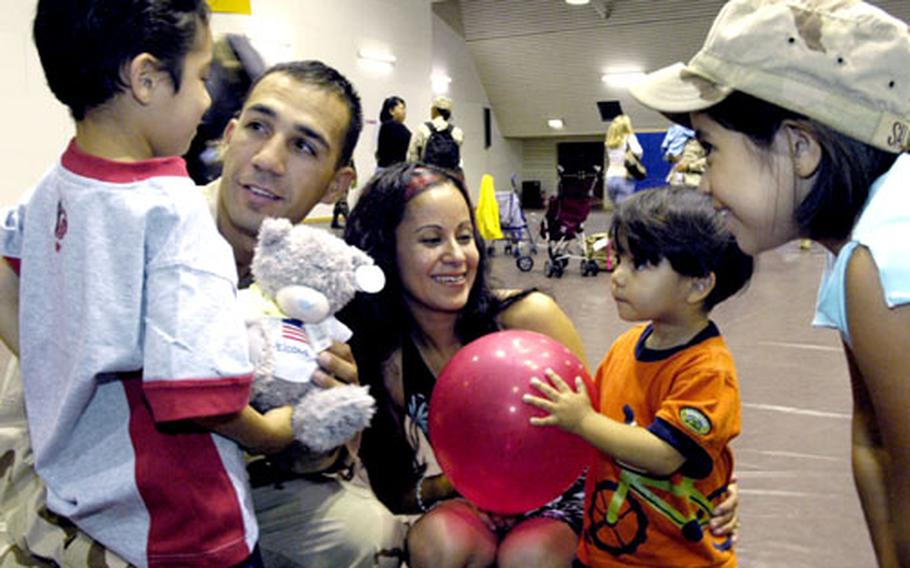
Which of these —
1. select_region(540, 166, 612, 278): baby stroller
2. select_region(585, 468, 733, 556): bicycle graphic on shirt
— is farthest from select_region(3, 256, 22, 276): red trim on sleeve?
select_region(540, 166, 612, 278): baby stroller

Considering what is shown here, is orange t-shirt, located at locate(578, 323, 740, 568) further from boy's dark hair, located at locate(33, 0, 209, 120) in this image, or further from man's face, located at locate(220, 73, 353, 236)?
boy's dark hair, located at locate(33, 0, 209, 120)

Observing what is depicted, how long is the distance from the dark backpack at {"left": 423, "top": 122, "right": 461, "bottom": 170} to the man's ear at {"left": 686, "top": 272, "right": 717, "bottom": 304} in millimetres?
5096

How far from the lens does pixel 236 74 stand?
1845 mm

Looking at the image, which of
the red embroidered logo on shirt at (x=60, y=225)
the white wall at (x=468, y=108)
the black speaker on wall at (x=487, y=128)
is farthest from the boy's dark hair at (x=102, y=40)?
the black speaker on wall at (x=487, y=128)

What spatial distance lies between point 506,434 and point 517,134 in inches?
683

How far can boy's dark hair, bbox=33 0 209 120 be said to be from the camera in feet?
3.01

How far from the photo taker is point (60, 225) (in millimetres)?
938

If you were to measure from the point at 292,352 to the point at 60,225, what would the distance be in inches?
14.9

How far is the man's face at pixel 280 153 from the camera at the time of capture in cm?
142

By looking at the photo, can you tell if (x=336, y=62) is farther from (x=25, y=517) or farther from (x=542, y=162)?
(x=25, y=517)

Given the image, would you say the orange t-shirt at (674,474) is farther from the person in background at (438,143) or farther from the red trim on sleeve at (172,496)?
the person in background at (438,143)

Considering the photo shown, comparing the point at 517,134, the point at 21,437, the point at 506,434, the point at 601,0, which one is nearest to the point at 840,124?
the point at 506,434

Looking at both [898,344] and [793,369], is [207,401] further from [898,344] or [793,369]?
[793,369]

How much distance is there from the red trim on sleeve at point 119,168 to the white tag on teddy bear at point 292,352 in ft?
1.02
